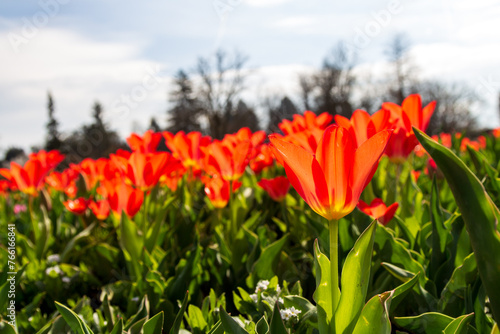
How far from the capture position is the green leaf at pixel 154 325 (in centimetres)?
95

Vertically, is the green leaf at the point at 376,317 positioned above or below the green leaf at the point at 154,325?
above

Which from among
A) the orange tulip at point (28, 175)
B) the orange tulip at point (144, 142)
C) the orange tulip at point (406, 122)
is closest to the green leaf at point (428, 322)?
the orange tulip at point (406, 122)

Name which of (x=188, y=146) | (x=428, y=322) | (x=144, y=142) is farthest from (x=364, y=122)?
(x=188, y=146)

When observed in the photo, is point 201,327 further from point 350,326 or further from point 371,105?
point 371,105

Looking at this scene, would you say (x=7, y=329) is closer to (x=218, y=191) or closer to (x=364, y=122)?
(x=218, y=191)

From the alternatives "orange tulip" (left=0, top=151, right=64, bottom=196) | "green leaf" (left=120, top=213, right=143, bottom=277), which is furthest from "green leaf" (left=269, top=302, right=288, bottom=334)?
"orange tulip" (left=0, top=151, right=64, bottom=196)

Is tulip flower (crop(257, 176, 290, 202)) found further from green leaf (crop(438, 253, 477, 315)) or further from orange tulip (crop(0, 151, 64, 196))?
orange tulip (crop(0, 151, 64, 196))

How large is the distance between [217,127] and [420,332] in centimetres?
3552

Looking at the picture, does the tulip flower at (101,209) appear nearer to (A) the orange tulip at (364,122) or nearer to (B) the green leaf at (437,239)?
(A) the orange tulip at (364,122)

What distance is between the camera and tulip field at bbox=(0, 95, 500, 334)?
0.72 m

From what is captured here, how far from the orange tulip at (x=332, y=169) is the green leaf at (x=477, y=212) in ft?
0.55

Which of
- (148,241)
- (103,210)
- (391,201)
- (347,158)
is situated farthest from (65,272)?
(347,158)

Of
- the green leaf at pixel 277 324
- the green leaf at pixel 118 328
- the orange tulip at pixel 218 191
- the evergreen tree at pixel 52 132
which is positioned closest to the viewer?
the green leaf at pixel 277 324

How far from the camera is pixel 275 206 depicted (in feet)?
7.86
